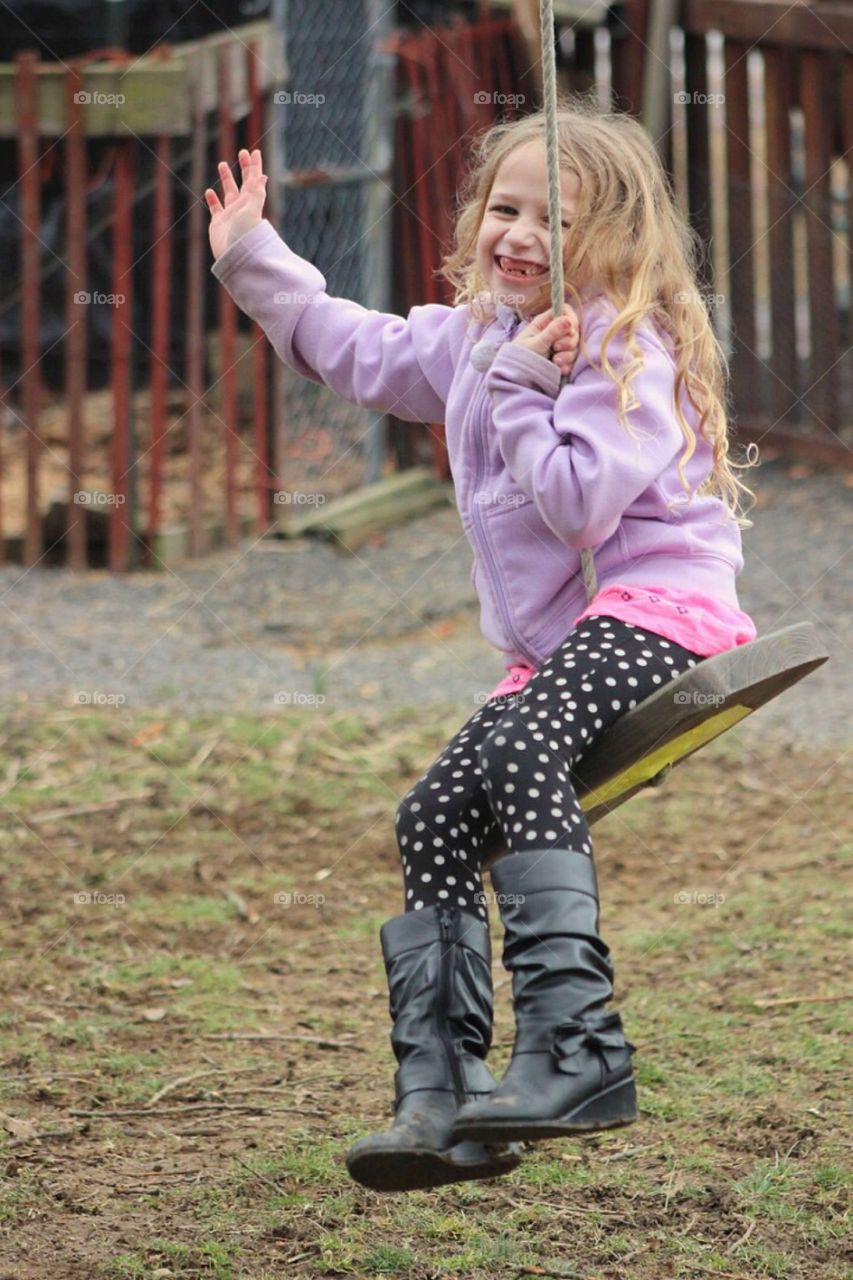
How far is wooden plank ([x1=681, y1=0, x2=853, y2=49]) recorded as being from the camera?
23.3 feet

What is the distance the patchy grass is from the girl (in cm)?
52

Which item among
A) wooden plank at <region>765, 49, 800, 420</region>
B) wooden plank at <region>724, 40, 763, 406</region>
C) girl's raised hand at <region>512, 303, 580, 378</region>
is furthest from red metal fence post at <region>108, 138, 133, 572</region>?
girl's raised hand at <region>512, 303, 580, 378</region>

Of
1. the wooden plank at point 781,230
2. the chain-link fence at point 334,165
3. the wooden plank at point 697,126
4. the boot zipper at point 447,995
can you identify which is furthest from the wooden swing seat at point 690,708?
the wooden plank at point 697,126

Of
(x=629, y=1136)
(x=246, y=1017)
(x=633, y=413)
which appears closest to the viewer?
(x=633, y=413)

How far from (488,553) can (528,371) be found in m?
0.31

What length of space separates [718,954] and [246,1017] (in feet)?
3.40

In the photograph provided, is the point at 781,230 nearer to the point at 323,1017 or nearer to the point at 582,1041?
the point at 323,1017

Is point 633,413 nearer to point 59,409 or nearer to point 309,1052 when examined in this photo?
point 309,1052

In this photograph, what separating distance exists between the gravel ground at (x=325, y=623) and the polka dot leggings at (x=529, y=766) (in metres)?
2.71

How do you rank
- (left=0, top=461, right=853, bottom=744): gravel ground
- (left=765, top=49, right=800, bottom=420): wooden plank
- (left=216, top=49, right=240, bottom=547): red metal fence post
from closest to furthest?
(left=0, top=461, right=853, bottom=744): gravel ground < (left=216, top=49, right=240, bottom=547): red metal fence post < (left=765, top=49, right=800, bottom=420): wooden plank

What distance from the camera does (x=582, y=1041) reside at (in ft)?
7.47

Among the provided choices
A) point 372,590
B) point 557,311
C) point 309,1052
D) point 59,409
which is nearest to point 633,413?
point 557,311

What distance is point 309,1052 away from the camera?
3.54 metres

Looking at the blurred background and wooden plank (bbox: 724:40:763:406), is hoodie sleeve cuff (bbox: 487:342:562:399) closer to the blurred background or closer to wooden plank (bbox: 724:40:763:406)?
the blurred background
